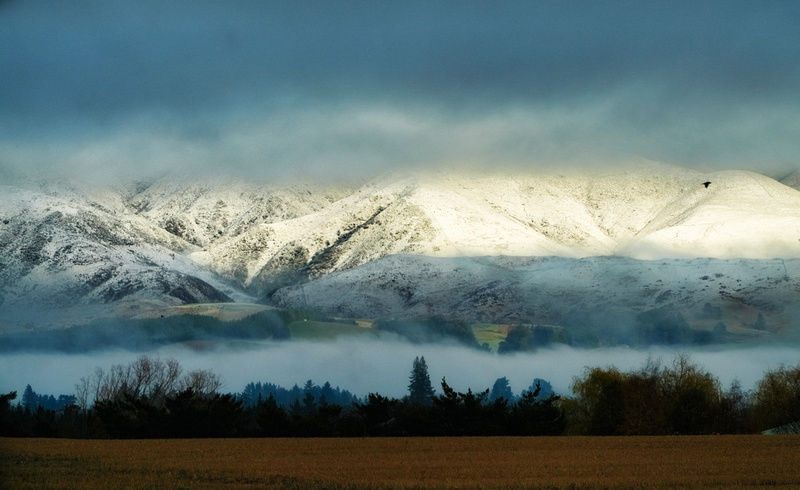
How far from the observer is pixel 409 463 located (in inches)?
2872

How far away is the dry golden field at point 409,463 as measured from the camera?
59.8 m

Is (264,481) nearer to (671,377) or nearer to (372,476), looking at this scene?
(372,476)

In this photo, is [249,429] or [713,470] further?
[249,429]

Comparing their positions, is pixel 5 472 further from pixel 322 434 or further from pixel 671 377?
pixel 671 377

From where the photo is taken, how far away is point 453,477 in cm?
6372

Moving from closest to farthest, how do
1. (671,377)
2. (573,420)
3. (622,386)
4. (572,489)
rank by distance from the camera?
(572,489), (622,386), (573,420), (671,377)

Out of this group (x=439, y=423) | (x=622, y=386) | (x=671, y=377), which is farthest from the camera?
(x=671, y=377)

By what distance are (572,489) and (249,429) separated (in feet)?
200

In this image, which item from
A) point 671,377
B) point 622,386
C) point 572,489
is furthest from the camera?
point 671,377

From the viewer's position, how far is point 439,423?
358 ft

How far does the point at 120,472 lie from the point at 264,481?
10400 millimetres

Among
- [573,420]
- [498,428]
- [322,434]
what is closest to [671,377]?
[573,420]

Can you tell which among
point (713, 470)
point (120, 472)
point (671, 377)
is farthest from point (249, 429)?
point (671, 377)

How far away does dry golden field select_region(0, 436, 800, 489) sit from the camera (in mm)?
59812
